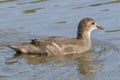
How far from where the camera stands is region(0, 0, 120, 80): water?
12.6 m

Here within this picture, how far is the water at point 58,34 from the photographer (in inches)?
497

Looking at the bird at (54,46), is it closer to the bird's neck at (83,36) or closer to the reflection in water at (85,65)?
the bird's neck at (83,36)

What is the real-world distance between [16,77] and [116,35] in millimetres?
4182

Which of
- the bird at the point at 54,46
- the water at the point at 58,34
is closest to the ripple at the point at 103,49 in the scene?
the water at the point at 58,34

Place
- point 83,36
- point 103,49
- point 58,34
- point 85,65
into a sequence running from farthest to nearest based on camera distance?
point 58,34 < point 83,36 < point 103,49 < point 85,65

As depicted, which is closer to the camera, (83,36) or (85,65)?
(85,65)

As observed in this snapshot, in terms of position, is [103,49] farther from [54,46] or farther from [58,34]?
[58,34]

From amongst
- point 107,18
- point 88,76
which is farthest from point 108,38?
point 88,76

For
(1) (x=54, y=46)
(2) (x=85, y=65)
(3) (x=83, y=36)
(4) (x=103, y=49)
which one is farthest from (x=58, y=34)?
(2) (x=85, y=65)

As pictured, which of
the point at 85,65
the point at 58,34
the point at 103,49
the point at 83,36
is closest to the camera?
the point at 85,65

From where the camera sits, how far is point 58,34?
628 inches

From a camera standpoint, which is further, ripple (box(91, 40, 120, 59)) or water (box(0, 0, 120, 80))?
ripple (box(91, 40, 120, 59))

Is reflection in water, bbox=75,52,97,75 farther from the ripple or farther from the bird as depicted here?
the bird

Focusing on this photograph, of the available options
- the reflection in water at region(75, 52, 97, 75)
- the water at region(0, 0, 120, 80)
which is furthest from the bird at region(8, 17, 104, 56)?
the reflection in water at region(75, 52, 97, 75)
